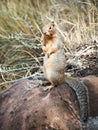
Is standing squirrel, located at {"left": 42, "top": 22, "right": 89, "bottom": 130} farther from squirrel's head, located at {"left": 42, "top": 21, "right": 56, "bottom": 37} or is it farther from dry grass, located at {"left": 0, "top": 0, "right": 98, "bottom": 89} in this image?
dry grass, located at {"left": 0, "top": 0, "right": 98, "bottom": 89}

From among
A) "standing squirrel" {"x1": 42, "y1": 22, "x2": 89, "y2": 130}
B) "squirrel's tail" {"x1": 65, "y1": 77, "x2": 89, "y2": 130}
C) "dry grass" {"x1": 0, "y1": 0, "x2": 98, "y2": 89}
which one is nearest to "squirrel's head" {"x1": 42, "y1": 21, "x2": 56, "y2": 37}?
"standing squirrel" {"x1": 42, "y1": 22, "x2": 89, "y2": 130}

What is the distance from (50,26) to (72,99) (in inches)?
27.9

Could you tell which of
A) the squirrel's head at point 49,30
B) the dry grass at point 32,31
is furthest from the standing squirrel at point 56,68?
the dry grass at point 32,31

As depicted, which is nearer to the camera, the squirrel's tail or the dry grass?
the squirrel's tail

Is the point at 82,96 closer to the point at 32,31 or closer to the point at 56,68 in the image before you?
the point at 56,68

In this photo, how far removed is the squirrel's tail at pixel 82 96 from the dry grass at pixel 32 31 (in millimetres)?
2185

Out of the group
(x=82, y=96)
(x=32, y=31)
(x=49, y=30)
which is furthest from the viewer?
(x=32, y=31)

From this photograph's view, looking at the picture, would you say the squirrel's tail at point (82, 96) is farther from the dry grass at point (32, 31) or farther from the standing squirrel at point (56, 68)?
the dry grass at point (32, 31)

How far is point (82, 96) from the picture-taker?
A: 4.76m

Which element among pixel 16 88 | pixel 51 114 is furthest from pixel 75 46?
pixel 51 114

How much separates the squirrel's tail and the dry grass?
2185 mm

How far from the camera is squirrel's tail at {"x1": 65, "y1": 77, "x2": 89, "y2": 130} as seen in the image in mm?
4695

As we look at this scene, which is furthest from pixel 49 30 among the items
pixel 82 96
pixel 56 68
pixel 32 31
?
pixel 32 31

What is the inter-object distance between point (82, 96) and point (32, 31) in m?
3.81
